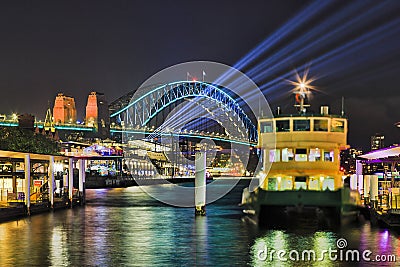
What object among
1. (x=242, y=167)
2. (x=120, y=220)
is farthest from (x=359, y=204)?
(x=242, y=167)

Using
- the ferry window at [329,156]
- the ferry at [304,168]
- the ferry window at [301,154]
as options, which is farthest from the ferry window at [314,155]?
the ferry window at [329,156]

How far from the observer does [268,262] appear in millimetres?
22594

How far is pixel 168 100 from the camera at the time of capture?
168m

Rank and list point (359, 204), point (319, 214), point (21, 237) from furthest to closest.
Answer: point (359, 204)
point (319, 214)
point (21, 237)

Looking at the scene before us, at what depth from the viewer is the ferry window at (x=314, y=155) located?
32.3 m

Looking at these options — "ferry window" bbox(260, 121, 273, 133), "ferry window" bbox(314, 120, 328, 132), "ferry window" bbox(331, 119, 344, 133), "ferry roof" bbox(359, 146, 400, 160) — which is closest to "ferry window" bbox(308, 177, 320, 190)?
"ferry window" bbox(314, 120, 328, 132)

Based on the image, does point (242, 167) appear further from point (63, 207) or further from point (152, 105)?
point (63, 207)

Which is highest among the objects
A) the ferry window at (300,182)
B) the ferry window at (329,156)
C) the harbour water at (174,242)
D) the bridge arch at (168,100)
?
the bridge arch at (168,100)

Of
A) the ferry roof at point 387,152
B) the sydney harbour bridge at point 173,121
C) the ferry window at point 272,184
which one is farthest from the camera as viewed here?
the sydney harbour bridge at point 173,121

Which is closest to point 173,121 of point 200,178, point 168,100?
point 168,100

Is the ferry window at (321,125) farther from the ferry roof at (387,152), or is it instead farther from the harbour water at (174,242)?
the harbour water at (174,242)

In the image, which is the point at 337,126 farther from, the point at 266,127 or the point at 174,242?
the point at 174,242

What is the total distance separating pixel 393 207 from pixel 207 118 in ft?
A: 474

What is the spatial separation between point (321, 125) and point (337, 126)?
37.8 inches
